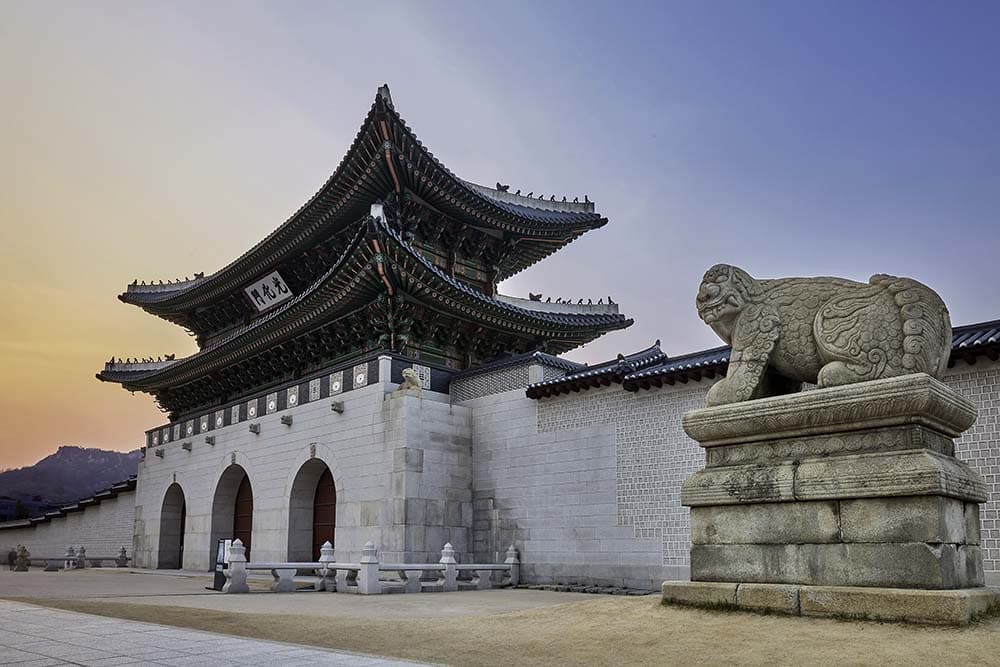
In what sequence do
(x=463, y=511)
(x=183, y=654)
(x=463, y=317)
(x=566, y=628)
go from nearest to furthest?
(x=183, y=654), (x=566, y=628), (x=463, y=511), (x=463, y=317)

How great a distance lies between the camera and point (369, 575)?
15000 millimetres

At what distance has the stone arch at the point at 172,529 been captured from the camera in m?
26.8

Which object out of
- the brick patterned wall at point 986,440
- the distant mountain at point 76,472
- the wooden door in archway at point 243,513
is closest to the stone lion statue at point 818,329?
the brick patterned wall at point 986,440

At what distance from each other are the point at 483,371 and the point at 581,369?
231 cm

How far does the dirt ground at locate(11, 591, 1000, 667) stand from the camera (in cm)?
509

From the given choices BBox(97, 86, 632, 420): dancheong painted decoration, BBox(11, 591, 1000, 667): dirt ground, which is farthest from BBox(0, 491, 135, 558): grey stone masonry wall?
BBox(11, 591, 1000, 667): dirt ground

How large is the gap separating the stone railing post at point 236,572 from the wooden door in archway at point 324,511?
4.56 metres

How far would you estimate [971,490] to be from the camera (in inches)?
249

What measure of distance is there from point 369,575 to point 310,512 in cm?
633

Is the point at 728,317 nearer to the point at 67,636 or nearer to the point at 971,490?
the point at 971,490

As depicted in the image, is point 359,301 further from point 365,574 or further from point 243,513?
point 243,513

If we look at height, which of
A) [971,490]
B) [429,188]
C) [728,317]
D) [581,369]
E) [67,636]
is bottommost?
[67,636]

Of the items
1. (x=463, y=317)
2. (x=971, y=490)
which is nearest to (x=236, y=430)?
(x=463, y=317)

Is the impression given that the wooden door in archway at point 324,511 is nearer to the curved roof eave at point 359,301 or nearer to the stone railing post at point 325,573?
the stone railing post at point 325,573
